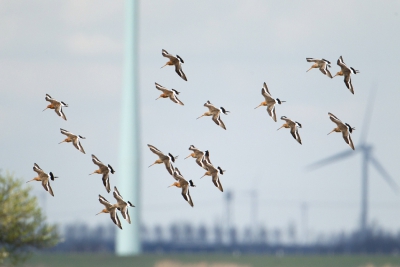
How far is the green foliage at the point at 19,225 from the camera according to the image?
255 ft

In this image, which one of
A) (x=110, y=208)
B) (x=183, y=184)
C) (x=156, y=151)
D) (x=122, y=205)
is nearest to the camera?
(x=122, y=205)

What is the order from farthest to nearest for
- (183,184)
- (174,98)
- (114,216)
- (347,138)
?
(174,98) → (183,184) → (347,138) → (114,216)

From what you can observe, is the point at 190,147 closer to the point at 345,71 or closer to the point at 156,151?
the point at 156,151

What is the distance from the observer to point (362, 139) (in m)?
129

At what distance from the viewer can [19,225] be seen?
78.5 m

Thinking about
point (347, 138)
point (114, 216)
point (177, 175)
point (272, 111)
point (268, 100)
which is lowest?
point (114, 216)

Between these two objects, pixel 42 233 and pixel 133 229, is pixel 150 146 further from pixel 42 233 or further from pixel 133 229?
pixel 133 229

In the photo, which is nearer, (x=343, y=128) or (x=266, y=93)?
(x=343, y=128)

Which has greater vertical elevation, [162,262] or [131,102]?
[131,102]

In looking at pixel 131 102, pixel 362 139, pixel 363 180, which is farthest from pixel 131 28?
pixel 363 180

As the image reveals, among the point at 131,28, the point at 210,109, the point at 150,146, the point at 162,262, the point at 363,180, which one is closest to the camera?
Result: the point at 150,146

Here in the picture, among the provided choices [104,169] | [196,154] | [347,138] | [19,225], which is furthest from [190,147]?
[19,225]

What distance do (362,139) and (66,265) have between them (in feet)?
251

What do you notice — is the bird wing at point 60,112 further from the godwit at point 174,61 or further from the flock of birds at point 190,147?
the godwit at point 174,61
